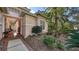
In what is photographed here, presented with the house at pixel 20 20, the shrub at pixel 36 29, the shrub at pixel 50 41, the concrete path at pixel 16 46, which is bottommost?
the concrete path at pixel 16 46

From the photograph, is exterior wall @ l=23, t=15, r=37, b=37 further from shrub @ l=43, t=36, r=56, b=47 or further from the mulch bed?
shrub @ l=43, t=36, r=56, b=47

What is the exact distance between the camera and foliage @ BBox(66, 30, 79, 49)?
2393 millimetres

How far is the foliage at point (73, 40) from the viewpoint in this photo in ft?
7.85

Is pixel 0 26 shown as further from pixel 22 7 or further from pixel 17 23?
pixel 22 7

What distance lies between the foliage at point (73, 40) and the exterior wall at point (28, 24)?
53 cm

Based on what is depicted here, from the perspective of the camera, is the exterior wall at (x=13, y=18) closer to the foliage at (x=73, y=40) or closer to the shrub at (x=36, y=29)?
the shrub at (x=36, y=29)

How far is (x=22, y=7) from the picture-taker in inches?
95.0

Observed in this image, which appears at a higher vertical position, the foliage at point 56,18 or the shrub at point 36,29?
the foliage at point 56,18

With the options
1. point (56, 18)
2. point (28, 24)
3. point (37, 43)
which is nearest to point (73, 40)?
point (56, 18)

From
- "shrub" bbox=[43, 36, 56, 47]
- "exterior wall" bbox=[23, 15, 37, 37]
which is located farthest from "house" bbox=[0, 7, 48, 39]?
"shrub" bbox=[43, 36, 56, 47]

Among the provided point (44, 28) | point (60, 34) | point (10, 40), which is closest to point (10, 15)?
point (10, 40)

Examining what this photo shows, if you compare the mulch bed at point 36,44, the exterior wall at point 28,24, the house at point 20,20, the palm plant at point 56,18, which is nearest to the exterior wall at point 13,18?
the house at point 20,20

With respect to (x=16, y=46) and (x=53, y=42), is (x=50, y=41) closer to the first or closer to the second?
(x=53, y=42)
